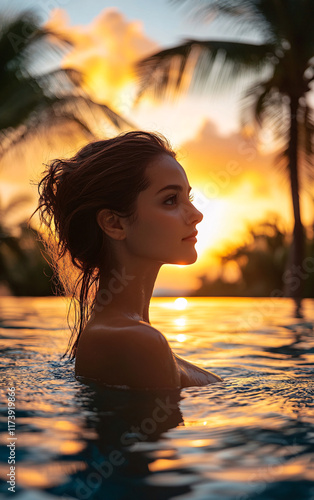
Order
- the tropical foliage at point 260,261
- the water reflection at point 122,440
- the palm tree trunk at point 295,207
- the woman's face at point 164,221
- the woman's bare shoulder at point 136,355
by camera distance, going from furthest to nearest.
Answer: the tropical foliage at point 260,261 < the palm tree trunk at point 295,207 < the woman's face at point 164,221 < the woman's bare shoulder at point 136,355 < the water reflection at point 122,440

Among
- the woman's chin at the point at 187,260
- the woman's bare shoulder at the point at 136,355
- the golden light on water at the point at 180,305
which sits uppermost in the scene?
the woman's chin at the point at 187,260

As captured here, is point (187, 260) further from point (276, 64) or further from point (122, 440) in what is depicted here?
point (276, 64)

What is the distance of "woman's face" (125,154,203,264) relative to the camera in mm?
1985

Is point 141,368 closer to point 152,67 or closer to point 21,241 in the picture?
point 152,67

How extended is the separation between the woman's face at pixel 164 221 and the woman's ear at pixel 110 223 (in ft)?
0.09

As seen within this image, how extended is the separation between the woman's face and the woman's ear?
3 centimetres

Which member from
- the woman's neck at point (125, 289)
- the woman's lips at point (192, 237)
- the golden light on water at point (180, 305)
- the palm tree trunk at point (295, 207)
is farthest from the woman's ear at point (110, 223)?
the palm tree trunk at point (295, 207)

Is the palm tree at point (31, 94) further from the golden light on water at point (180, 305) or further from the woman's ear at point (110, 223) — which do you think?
the woman's ear at point (110, 223)

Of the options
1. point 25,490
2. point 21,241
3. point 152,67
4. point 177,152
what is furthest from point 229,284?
point 25,490

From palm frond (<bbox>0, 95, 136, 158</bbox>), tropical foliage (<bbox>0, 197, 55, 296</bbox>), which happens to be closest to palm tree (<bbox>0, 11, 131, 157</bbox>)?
palm frond (<bbox>0, 95, 136, 158</bbox>)

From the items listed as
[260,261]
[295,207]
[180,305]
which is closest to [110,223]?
[180,305]

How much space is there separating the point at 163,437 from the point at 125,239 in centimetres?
78

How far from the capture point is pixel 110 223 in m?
2.03

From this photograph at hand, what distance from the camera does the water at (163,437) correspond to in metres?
1.14
